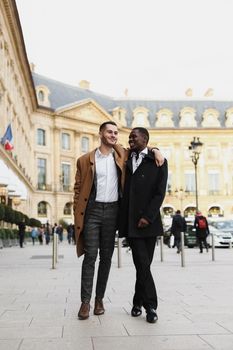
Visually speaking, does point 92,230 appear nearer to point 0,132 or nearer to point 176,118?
point 0,132

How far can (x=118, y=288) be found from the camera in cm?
923

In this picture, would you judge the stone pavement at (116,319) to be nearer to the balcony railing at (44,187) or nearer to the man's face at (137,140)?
the man's face at (137,140)

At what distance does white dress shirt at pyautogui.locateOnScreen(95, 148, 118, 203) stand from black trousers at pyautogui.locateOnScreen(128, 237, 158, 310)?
0.57 meters

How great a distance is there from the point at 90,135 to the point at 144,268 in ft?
213

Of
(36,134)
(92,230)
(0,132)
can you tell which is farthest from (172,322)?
(36,134)

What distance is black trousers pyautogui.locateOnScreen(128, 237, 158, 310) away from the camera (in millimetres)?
6098

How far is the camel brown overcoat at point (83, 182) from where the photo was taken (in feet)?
20.7

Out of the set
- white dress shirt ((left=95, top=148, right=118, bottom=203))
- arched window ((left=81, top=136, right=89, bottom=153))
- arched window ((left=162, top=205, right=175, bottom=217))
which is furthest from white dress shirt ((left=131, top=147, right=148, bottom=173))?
arched window ((left=162, top=205, right=175, bottom=217))

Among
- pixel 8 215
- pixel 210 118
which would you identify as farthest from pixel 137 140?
pixel 210 118

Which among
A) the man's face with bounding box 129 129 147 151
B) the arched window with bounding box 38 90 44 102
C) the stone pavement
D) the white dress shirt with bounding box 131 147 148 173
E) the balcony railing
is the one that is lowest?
the stone pavement

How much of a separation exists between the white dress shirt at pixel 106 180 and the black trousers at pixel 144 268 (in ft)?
1.86

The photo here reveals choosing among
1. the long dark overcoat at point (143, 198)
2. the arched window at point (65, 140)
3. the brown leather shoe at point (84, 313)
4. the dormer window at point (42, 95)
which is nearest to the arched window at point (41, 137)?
the arched window at point (65, 140)

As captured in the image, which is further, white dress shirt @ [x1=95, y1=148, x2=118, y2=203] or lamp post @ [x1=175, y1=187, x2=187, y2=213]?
lamp post @ [x1=175, y1=187, x2=187, y2=213]

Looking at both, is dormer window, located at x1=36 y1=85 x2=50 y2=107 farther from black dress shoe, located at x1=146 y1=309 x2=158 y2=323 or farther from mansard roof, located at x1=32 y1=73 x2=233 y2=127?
black dress shoe, located at x1=146 y1=309 x2=158 y2=323
